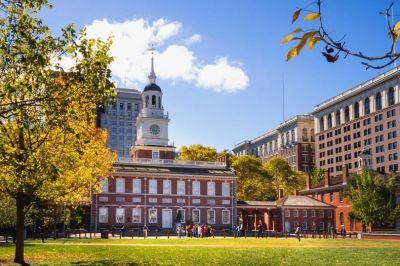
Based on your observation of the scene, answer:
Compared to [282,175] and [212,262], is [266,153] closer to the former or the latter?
[282,175]

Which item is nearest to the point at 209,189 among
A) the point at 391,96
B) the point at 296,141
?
the point at 391,96

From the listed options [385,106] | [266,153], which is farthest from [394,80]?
[266,153]

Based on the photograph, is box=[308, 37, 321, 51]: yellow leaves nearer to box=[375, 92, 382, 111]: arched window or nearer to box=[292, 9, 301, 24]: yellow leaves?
box=[292, 9, 301, 24]: yellow leaves

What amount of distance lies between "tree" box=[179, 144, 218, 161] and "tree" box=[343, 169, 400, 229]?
34.7 meters

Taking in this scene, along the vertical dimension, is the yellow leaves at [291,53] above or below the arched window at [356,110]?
below

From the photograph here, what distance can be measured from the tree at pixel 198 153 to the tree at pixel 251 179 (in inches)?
164

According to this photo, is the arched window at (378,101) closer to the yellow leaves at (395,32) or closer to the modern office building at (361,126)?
the modern office building at (361,126)

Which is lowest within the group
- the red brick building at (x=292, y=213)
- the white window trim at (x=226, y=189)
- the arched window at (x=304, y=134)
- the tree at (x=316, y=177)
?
the red brick building at (x=292, y=213)

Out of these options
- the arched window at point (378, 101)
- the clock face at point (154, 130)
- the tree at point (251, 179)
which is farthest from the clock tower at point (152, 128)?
the arched window at point (378, 101)

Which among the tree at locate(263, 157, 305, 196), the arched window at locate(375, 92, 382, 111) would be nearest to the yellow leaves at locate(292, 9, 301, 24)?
the tree at locate(263, 157, 305, 196)

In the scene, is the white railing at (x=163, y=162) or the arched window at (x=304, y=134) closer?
the white railing at (x=163, y=162)

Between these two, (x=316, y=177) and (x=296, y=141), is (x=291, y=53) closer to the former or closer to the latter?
(x=316, y=177)

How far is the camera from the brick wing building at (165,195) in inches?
2589

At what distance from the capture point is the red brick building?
73.1 metres
